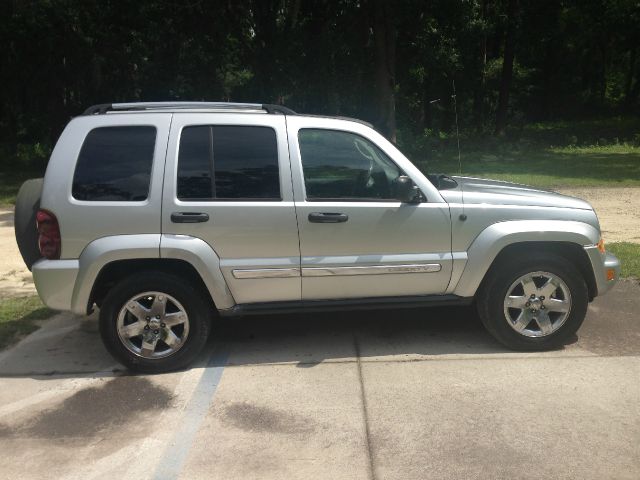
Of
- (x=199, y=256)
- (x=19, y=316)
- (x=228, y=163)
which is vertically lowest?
(x=19, y=316)

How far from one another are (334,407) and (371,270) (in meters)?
1.13

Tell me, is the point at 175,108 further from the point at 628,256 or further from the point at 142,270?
the point at 628,256

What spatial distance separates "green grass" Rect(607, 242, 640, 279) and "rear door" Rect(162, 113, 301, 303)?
4.30 metres

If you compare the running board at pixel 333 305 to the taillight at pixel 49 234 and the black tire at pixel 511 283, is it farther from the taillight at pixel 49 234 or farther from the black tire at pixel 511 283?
the taillight at pixel 49 234

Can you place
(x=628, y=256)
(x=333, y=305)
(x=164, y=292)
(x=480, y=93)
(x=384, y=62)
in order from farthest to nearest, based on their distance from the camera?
1. (x=480, y=93)
2. (x=384, y=62)
3. (x=628, y=256)
4. (x=333, y=305)
5. (x=164, y=292)

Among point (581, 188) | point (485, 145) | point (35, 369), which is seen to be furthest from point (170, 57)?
point (35, 369)

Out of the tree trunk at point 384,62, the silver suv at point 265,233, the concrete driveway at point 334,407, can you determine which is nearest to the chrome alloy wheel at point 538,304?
the silver suv at point 265,233

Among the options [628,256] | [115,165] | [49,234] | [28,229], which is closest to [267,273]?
[115,165]

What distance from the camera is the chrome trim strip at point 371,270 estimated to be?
190 inches

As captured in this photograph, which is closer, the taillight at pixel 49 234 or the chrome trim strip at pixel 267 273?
the taillight at pixel 49 234

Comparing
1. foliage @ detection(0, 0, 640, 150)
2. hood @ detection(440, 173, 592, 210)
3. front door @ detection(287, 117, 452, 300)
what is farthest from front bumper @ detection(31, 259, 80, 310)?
foliage @ detection(0, 0, 640, 150)

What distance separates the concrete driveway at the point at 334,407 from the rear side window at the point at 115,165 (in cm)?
137

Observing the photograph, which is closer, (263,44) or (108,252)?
(108,252)

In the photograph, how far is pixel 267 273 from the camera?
15.7 ft
